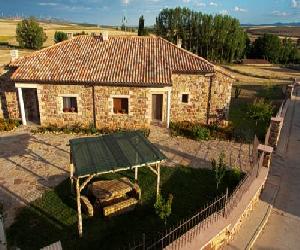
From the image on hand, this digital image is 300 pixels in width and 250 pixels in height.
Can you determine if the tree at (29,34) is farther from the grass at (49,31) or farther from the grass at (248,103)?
the grass at (248,103)

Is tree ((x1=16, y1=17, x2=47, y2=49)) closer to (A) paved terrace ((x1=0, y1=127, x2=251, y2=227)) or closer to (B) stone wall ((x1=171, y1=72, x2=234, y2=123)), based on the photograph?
(A) paved terrace ((x1=0, y1=127, x2=251, y2=227))

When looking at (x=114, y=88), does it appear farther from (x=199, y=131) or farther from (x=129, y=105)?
(x=199, y=131)

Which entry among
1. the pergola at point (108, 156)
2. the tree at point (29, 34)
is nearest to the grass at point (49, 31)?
the tree at point (29, 34)

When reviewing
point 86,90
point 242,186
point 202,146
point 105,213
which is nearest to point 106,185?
point 105,213

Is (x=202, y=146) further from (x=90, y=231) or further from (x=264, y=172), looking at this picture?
(x=90, y=231)

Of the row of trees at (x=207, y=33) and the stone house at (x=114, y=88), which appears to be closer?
the stone house at (x=114, y=88)

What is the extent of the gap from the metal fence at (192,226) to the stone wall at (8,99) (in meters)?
14.3

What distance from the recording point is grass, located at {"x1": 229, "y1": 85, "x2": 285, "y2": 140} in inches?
784

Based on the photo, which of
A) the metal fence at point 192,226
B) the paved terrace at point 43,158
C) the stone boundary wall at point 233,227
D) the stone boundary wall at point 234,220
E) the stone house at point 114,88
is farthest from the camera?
the stone house at point 114,88

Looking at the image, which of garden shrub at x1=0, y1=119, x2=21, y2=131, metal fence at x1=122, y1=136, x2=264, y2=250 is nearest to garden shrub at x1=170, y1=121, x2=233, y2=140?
metal fence at x1=122, y1=136, x2=264, y2=250

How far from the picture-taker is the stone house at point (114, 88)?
1867cm

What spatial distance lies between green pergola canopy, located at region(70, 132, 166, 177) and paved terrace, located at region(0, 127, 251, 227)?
318 centimetres

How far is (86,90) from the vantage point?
18.9 metres

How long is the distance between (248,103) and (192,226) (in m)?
19.5
